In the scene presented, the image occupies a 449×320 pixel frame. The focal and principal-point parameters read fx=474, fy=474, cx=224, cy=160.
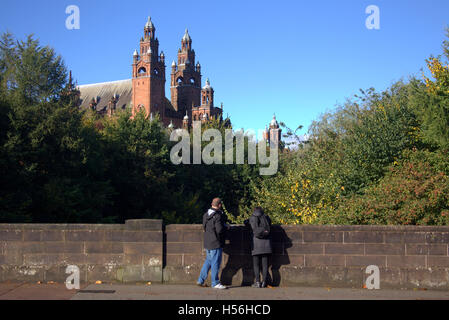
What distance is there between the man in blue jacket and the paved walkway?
247 millimetres

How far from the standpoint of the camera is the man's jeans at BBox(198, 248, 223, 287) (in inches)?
356

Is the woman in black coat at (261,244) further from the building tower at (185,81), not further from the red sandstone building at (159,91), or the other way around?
the building tower at (185,81)

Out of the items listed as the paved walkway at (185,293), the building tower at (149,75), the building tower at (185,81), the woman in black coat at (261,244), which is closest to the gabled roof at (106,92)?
the building tower at (149,75)

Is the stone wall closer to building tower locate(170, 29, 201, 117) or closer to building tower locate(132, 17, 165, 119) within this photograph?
building tower locate(132, 17, 165, 119)

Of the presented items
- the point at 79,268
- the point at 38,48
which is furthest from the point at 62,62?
the point at 79,268

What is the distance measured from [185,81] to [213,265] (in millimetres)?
108513

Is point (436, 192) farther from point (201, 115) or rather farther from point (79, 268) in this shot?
point (201, 115)

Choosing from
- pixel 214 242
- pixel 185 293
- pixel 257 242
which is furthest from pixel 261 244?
pixel 185 293

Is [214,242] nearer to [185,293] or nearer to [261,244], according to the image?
[261,244]

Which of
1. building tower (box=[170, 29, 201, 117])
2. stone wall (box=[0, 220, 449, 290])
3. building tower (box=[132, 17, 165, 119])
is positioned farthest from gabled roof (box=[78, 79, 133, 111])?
stone wall (box=[0, 220, 449, 290])

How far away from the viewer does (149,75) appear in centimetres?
10119

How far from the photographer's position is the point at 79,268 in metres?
9.56

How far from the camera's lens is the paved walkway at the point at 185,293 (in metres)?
8.27

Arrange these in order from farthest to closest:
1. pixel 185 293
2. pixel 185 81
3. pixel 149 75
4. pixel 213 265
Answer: pixel 185 81, pixel 149 75, pixel 213 265, pixel 185 293
